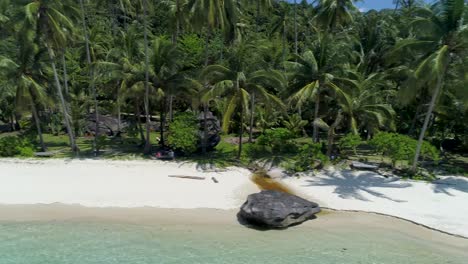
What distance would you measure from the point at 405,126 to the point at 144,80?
60.2 ft

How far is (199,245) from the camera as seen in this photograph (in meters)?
12.0

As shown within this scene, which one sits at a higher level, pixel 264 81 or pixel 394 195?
pixel 264 81

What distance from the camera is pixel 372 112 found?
72.5 feet

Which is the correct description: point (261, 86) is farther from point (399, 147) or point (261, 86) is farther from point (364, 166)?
point (399, 147)

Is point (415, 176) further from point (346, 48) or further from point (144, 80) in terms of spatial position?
point (144, 80)

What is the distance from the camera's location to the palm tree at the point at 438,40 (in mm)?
15977

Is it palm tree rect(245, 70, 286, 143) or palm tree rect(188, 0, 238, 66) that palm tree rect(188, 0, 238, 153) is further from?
palm tree rect(245, 70, 286, 143)

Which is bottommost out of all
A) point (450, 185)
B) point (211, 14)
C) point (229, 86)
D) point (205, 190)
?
point (205, 190)

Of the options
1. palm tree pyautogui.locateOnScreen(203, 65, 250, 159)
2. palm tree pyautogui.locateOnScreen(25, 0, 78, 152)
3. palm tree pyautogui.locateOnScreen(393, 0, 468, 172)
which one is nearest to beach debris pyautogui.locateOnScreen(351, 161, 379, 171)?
palm tree pyautogui.locateOnScreen(393, 0, 468, 172)

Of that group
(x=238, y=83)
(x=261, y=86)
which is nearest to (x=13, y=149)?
(x=238, y=83)

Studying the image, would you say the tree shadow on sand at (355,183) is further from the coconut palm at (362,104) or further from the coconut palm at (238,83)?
the coconut palm at (238,83)

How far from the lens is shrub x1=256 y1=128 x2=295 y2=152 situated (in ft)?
76.4

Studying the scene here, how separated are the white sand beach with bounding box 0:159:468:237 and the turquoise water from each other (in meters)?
2.02

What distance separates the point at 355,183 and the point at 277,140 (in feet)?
21.5
